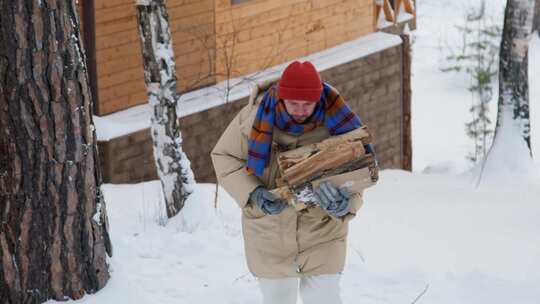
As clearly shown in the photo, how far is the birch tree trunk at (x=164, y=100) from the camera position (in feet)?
26.4

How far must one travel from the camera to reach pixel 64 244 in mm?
5035

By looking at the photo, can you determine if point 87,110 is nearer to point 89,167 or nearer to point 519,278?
point 89,167

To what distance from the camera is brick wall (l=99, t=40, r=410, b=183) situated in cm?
1143

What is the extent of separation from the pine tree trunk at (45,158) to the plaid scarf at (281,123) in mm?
915

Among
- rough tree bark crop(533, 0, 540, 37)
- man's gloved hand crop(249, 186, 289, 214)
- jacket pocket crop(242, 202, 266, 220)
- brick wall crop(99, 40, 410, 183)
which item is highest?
man's gloved hand crop(249, 186, 289, 214)

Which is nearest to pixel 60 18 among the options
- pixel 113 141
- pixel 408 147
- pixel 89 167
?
pixel 89 167

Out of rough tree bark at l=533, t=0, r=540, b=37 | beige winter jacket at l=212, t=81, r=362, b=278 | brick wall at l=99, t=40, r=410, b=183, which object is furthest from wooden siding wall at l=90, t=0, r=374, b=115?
rough tree bark at l=533, t=0, r=540, b=37

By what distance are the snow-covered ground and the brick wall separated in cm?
191

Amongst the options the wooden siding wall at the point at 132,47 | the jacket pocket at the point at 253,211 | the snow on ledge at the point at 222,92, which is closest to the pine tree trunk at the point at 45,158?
the jacket pocket at the point at 253,211

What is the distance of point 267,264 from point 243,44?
366 inches

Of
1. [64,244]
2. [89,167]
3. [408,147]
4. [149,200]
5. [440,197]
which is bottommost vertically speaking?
[408,147]

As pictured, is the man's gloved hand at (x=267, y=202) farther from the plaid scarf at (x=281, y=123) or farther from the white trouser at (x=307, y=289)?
the white trouser at (x=307, y=289)

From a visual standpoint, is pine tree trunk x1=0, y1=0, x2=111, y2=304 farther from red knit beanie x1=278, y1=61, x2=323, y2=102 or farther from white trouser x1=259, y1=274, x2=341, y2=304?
red knit beanie x1=278, y1=61, x2=323, y2=102

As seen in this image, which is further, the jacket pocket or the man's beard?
the jacket pocket
